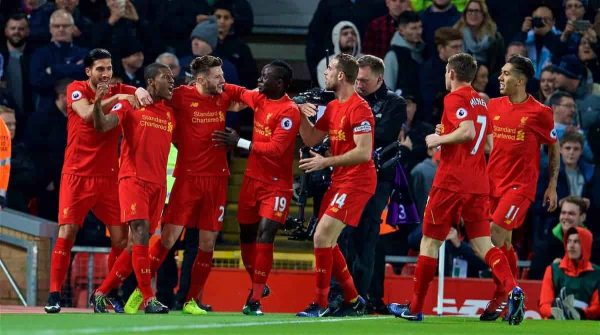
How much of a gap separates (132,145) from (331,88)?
1.89m

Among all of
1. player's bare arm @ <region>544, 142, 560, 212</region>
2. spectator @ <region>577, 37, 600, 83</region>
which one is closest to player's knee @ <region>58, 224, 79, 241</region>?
player's bare arm @ <region>544, 142, 560, 212</region>

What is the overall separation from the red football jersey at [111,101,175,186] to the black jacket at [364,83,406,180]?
6.74 ft

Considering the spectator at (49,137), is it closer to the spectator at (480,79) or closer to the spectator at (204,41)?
the spectator at (204,41)

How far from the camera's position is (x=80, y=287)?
16.9 metres

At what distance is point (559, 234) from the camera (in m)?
16.6

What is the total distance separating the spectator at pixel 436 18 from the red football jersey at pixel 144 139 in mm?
6451

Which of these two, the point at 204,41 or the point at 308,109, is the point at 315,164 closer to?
the point at 308,109

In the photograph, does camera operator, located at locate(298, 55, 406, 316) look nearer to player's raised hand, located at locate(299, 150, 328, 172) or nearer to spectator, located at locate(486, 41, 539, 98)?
player's raised hand, located at locate(299, 150, 328, 172)

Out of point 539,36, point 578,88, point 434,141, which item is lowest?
point 434,141

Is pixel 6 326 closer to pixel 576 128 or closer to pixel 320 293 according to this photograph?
pixel 320 293

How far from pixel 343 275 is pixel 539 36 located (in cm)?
721

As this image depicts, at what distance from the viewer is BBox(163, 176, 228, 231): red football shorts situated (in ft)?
45.5

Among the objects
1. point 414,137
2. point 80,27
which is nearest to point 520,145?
point 414,137

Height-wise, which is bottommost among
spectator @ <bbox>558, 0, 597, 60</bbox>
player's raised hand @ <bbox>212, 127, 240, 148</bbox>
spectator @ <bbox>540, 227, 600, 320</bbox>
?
spectator @ <bbox>540, 227, 600, 320</bbox>
